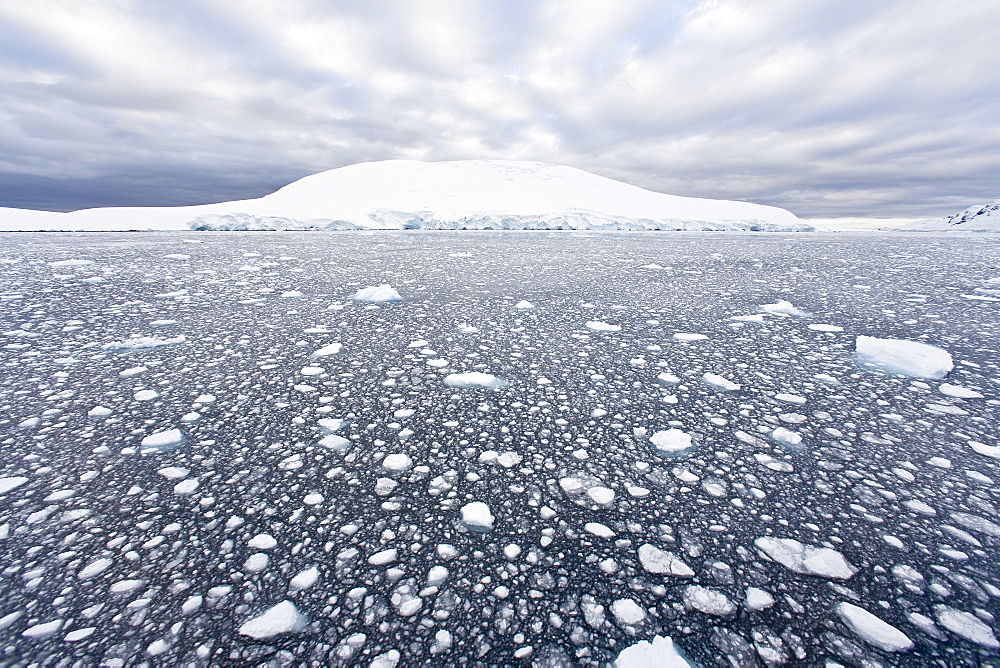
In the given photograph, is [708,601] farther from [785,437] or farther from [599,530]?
[785,437]

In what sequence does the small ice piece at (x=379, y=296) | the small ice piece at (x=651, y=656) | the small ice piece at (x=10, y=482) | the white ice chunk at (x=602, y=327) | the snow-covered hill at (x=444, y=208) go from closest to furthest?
the small ice piece at (x=651, y=656)
the small ice piece at (x=10, y=482)
the white ice chunk at (x=602, y=327)
the small ice piece at (x=379, y=296)
the snow-covered hill at (x=444, y=208)

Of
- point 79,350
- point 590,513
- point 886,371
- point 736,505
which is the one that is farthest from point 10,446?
point 886,371

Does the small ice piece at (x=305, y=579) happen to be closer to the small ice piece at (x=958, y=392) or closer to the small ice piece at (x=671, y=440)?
the small ice piece at (x=671, y=440)

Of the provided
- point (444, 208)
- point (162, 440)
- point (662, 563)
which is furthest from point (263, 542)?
point (444, 208)

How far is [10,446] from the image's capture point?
1.61 metres

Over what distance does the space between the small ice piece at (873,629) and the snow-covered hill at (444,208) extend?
1040 inches

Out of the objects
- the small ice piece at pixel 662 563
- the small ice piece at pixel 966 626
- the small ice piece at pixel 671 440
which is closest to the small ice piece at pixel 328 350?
the small ice piece at pixel 671 440

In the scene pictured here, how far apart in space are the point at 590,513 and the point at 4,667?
4.50 ft

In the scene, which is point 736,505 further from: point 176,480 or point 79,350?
point 79,350

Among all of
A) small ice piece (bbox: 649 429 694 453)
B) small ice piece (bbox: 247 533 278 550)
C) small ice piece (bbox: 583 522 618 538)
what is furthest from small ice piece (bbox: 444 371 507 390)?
small ice piece (bbox: 247 533 278 550)

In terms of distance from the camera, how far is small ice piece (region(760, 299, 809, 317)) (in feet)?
12.4

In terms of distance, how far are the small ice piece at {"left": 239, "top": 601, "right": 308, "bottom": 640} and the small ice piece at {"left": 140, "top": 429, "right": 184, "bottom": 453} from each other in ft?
3.27

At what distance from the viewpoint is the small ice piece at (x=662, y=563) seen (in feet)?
3.59

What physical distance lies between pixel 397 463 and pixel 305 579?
0.52 metres
